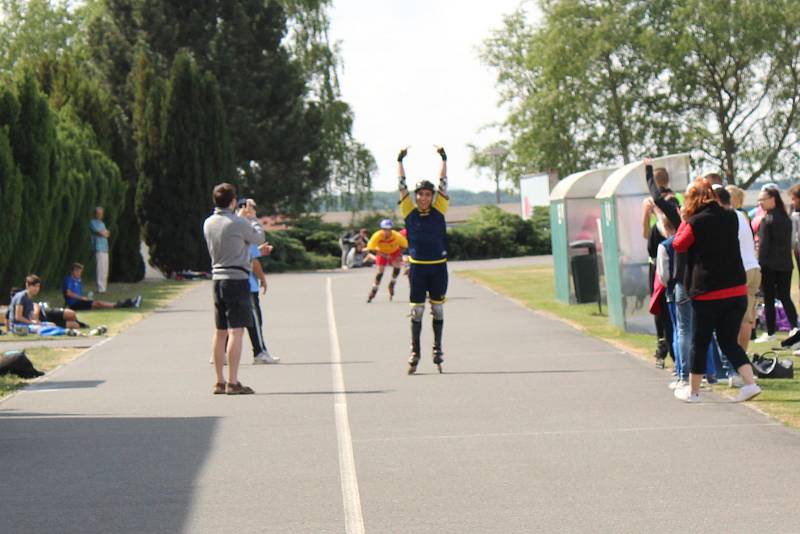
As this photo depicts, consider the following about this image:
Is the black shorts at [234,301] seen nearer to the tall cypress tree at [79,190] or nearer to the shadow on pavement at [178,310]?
the shadow on pavement at [178,310]

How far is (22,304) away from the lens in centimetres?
2261

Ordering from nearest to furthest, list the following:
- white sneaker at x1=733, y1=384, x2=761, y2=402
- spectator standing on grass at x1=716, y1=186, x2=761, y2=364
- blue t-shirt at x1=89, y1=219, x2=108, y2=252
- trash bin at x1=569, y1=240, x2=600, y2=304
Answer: white sneaker at x1=733, y1=384, x2=761, y2=402 → spectator standing on grass at x1=716, y1=186, x2=761, y2=364 → trash bin at x1=569, y1=240, x2=600, y2=304 → blue t-shirt at x1=89, y1=219, x2=108, y2=252

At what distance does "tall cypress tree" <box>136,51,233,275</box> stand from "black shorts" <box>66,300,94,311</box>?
19.3m

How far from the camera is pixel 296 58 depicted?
70250 millimetres

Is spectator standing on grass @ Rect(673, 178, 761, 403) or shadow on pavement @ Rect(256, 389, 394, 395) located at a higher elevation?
spectator standing on grass @ Rect(673, 178, 761, 403)

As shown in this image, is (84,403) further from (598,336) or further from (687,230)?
(598,336)

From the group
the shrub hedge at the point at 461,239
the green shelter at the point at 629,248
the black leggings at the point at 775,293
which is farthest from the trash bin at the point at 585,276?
the shrub hedge at the point at 461,239

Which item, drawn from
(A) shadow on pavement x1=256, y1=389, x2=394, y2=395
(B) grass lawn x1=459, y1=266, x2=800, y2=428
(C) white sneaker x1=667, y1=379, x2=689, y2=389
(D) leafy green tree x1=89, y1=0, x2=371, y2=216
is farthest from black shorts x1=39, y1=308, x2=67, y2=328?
(D) leafy green tree x1=89, y1=0, x2=371, y2=216

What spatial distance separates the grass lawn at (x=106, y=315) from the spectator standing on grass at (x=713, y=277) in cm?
635

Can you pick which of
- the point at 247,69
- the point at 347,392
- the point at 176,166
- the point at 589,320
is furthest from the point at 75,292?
the point at 247,69

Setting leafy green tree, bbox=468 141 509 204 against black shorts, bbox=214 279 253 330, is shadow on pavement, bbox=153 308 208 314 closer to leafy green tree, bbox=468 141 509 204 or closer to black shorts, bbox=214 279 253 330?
black shorts, bbox=214 279 253 330

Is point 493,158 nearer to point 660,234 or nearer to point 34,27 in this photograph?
point 34,27

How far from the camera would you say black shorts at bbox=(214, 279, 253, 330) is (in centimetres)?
1403

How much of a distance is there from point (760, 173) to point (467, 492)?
6575 centimetres
